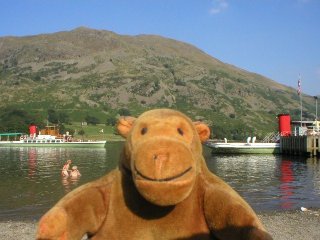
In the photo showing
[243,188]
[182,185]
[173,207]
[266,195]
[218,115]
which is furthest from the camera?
[218,115]

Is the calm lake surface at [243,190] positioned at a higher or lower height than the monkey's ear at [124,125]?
lower

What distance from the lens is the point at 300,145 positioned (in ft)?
165

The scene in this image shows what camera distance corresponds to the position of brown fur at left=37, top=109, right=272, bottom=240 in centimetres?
366

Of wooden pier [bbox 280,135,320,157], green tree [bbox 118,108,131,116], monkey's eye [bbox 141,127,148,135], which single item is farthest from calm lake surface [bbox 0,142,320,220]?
green tree [bbox 118,108,131,116]

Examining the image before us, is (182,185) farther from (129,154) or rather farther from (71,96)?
(71,96)

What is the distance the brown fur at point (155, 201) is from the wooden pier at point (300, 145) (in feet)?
153

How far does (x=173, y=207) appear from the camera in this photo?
403 centimetres

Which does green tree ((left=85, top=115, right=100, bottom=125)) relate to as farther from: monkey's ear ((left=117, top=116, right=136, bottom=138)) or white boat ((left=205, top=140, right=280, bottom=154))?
monkey's ear ((left=117, top=116, right=136, bottom=138))

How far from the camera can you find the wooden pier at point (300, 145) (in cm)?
4809

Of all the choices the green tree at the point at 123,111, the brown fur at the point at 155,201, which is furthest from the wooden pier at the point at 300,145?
the green tree at the point at 123,111

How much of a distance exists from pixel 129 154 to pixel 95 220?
74cm

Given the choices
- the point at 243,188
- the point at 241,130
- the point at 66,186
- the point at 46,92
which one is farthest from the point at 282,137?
the point at 46,92

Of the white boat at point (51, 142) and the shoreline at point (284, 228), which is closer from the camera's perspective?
the shoreline at point (284, 228)

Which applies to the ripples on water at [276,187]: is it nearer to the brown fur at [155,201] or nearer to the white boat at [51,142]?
the brown fur at [155,201]
